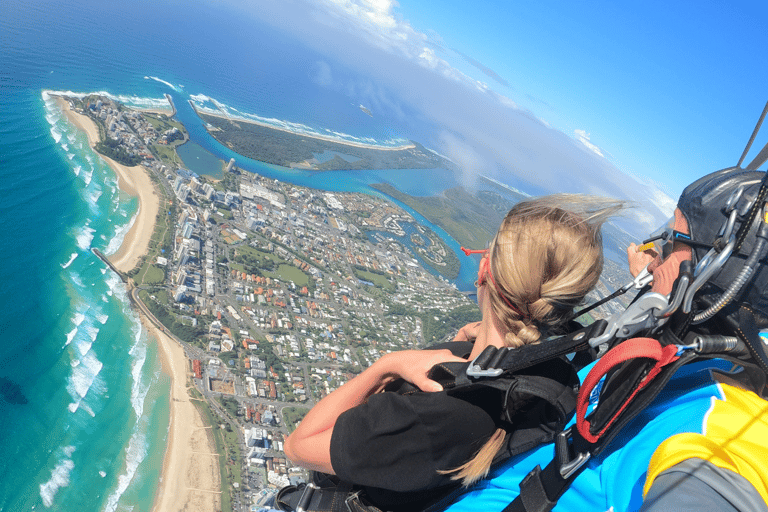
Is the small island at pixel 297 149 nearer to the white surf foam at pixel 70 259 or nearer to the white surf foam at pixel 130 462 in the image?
the white surf foam at pixel 70 259

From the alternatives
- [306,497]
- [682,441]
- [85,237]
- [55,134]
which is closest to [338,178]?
[55,134]

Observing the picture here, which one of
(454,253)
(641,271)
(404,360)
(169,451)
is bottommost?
(169,451)

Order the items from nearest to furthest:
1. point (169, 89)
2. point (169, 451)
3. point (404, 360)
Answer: point (404, 360) < point (169, 451) < point (169, 89)

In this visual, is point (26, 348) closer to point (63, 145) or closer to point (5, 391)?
point (5, 391)

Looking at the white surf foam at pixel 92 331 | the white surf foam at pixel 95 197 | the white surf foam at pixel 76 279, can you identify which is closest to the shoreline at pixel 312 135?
the white surf foam at pixel 95 197

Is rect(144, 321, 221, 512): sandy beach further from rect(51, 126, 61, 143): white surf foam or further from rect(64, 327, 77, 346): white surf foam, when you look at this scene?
rect(51, 126, 61, 143): white surf foam

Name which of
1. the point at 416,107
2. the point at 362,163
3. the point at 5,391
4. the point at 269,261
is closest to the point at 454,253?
the point at 269,261

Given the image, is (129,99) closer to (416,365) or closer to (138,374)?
(138,374)
